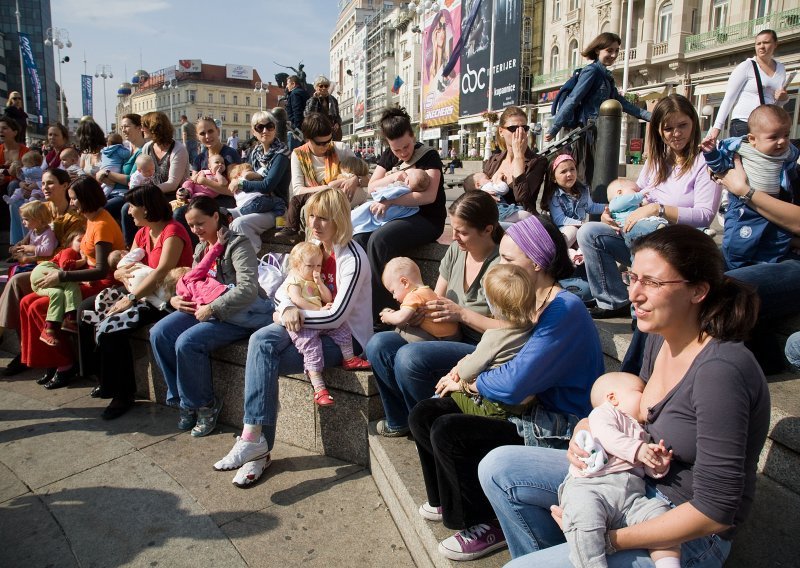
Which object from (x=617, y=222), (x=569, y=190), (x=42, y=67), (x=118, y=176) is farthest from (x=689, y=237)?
(x=42, y=67)

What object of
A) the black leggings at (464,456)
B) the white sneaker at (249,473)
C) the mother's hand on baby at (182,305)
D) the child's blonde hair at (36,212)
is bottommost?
the white sneaker at (249,473)

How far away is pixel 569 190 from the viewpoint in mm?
4281

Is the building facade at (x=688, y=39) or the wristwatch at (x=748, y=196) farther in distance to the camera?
the building facade at (x=688, y=39)

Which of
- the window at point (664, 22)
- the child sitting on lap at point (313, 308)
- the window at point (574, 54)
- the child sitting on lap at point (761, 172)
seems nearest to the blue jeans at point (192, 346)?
the child sitting on lap at point (313, 308)

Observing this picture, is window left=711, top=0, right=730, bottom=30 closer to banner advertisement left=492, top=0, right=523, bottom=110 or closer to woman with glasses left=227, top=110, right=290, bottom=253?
banner advertisement left=492, top=0, right=523, bottom=110

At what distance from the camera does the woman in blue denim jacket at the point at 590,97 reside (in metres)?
5.23

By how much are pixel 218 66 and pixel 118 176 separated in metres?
122

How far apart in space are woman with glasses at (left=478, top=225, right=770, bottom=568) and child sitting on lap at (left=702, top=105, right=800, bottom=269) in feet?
4.64

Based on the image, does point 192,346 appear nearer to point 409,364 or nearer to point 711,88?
point 409,364

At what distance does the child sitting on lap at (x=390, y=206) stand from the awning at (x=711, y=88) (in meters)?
30.0

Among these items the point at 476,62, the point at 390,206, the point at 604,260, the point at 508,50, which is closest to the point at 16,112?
the point at 390,206

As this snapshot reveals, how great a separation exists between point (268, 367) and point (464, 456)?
5.01ft

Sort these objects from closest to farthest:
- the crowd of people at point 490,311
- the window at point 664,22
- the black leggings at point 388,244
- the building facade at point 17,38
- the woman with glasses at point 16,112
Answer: the crowd of people at point 490,311 < the black leggings at point 388,244 < the woman with glasses at point 16,112 < the window at point 664,22 < the building facade at point 17,38

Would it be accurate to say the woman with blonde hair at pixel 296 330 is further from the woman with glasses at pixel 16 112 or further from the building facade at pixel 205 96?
the building facade at pixel 205 96
